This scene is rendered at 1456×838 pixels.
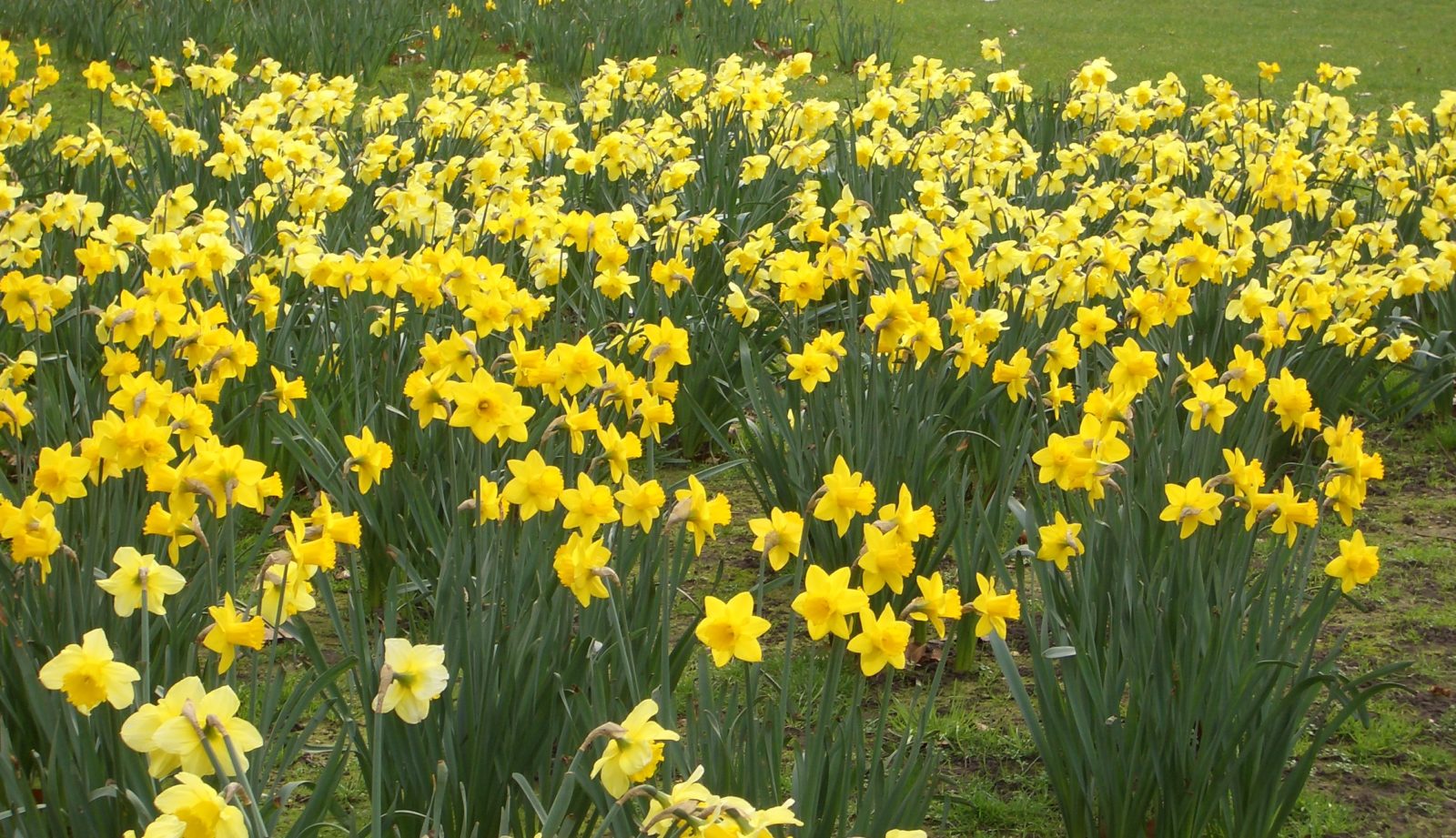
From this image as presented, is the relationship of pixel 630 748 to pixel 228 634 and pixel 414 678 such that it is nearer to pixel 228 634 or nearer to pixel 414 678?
pixel 414 678

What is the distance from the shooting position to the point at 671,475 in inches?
151

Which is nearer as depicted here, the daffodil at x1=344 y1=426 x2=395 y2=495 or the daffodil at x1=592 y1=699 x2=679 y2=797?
the daffodil at x1=592 y1=699 x2=679 y2=797

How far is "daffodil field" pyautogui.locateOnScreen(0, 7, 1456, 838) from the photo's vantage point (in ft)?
5.87

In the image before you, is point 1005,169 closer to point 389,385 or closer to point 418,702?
point 389,385

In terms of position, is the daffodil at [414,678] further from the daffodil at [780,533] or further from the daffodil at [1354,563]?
the daffodil at [1354,563]

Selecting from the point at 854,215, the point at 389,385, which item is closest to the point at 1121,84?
the point at 854,215

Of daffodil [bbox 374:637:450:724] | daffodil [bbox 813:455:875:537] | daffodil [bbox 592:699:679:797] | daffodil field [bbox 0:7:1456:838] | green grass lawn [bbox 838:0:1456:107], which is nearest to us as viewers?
daffodil [bbox 592:699:679:797]

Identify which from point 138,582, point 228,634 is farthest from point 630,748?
point 138,582

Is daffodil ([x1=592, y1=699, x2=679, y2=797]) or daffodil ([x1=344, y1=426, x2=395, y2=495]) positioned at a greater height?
A: daffodil ([x1=344, y1=426, x2=395, y2=495])

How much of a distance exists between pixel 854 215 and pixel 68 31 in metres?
6.61

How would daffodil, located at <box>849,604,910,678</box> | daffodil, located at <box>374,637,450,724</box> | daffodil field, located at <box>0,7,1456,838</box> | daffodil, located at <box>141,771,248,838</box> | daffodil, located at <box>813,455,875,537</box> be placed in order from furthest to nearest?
daffodil, located at <box>813,455,875,537</box>, daffodil field, located at <box>0,7,1456,838</box>, daffodil, located at <box>849,604,910,678</box>, daffodil, located at <box>374,637,450,724</box>, daffodil, located at <box>141,771,248,838</box>

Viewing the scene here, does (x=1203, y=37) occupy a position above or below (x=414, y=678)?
above

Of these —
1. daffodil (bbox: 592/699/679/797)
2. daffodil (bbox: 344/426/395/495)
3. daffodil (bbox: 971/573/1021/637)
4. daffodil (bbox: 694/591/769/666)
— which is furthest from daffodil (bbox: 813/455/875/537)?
daffodil (bbox: 344/426/395/495)

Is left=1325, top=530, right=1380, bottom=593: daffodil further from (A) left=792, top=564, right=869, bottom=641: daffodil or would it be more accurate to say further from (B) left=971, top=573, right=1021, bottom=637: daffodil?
(A) left=792, top=564, right=869, bottom=641: daffodil
